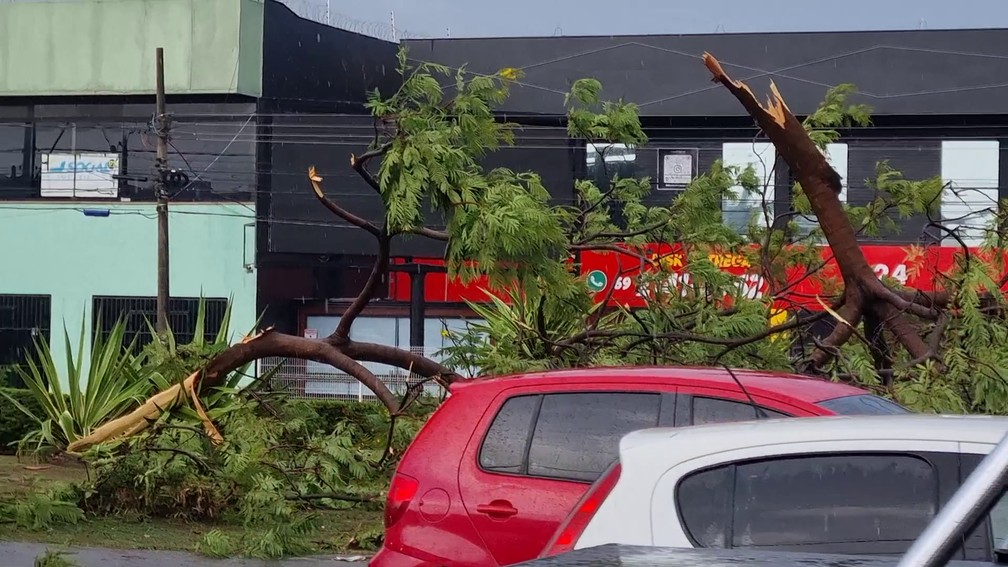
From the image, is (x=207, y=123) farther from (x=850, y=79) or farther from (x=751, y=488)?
(x=751, y=488)

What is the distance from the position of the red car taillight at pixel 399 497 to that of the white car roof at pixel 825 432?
2.05 meters

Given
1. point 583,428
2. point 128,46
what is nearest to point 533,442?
point 583,428

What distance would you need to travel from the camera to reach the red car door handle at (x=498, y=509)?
5.24m

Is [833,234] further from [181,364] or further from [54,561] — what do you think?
[181,364]

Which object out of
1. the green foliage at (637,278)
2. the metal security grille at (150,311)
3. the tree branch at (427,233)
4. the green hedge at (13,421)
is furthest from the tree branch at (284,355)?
the metal security grille at (150,311)

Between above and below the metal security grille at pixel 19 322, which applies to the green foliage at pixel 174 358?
A: above

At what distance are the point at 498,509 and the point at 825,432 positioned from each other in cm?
217

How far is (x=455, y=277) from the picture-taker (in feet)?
29.5

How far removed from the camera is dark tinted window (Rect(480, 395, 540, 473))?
543cm

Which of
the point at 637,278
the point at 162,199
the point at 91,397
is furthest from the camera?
the point at 162,199

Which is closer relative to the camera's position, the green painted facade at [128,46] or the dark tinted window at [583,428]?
the dark tinted window at [583,428]

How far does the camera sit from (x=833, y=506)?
3.37 metres

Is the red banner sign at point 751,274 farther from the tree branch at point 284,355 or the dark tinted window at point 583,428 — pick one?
the dark tinted window at point 583,428

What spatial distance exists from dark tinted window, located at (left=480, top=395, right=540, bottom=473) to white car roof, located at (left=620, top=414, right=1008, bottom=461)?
5.96ft
